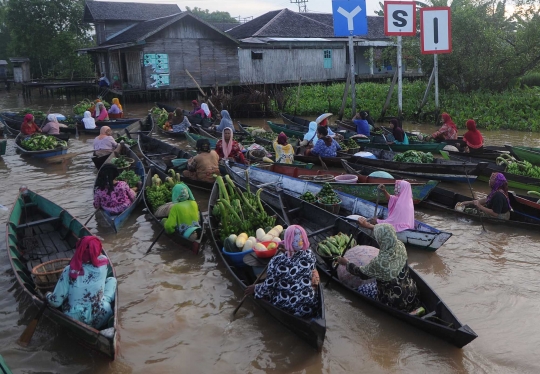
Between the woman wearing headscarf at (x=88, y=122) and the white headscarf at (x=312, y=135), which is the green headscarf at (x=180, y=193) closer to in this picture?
the white headscarf at (x=312, y=135)

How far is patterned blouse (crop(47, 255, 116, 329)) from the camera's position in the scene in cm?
463

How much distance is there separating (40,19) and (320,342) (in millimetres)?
37091

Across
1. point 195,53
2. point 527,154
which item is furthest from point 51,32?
point 527,154

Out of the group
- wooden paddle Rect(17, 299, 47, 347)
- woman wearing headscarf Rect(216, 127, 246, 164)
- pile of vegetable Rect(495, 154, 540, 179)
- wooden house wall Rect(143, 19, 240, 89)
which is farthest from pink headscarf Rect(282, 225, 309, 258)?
wooden house wall Rect(143, 19, 240, 89)

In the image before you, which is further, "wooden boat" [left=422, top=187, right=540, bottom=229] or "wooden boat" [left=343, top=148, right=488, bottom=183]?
"wooden boat" [left=343, top=148, right=488, bottom=183]

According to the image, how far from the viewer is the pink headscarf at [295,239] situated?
468 cm

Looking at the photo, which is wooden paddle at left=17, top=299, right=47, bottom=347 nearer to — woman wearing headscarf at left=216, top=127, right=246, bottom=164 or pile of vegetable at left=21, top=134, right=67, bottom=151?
woman wearing headscarf at left=216, top=127, right=246, bottom=164

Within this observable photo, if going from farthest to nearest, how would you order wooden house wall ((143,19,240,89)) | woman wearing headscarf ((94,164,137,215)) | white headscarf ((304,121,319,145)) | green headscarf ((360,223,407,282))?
1. wooden house wall ((143,19,240,89))
2. white headscarf ((304,121,319,145))
3. woman wearing headscarf ((94,164,137,215))
4. green headscarf ((360,223,407,282))

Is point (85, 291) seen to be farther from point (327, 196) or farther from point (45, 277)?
point (327, 196)

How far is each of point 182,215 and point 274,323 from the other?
2345mm

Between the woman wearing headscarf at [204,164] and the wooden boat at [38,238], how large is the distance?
10.1ft

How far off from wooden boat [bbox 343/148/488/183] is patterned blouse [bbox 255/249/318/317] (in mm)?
5251

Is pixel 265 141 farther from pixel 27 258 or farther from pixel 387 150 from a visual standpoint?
pixel 27 258

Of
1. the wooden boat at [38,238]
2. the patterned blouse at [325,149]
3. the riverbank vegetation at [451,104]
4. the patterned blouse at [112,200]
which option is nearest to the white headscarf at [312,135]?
the patterned blouse at [325,149]
